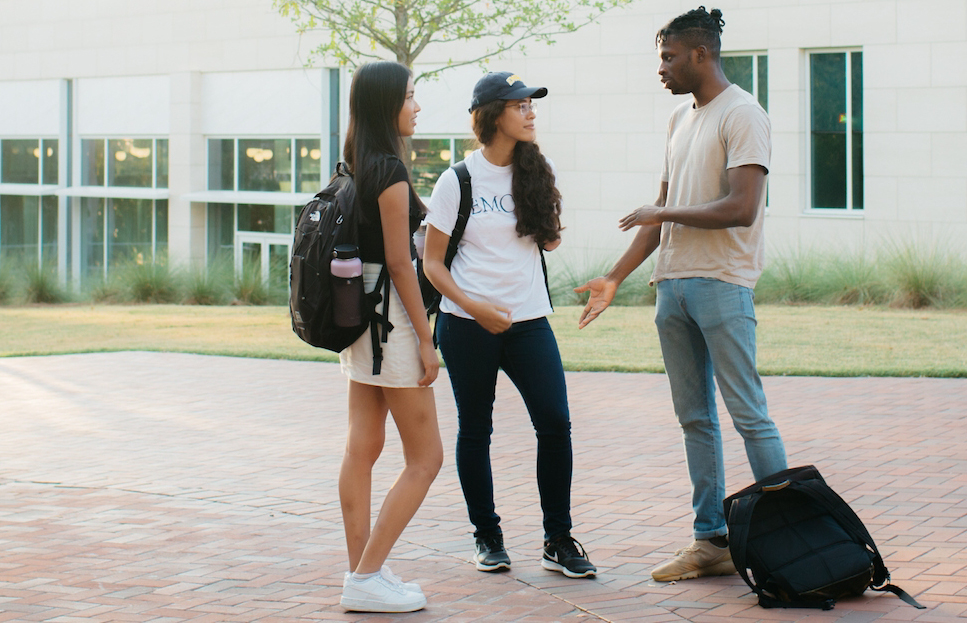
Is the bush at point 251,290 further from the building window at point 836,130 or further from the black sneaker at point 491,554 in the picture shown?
the black sneaker at point 491,554

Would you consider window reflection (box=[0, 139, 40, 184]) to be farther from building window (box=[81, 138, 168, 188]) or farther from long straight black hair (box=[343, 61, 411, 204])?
long straight black hair (box=[343, 61, 411, 204])

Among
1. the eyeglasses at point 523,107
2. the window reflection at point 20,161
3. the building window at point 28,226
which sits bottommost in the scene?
the eyeglasses at point 523,107

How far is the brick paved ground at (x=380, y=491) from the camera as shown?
4184 millimetres

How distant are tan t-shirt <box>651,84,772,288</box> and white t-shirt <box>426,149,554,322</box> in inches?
21.4

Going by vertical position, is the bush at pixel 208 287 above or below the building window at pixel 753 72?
below

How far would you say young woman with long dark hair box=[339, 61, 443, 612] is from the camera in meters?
3.86

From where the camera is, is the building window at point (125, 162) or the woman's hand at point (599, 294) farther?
the building window at point (125, 162)

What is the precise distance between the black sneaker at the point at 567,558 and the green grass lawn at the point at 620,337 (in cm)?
649

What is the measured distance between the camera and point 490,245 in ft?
14.4

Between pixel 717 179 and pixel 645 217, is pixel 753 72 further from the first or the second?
pixel 645 217

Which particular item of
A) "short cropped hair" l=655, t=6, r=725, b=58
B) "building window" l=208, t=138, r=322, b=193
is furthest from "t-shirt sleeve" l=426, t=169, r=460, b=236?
"building window" l=208, t=138, r=322, b=193

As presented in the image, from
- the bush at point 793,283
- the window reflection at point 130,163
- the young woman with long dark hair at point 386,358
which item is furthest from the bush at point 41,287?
the young woman with long dark hair at point 386,358

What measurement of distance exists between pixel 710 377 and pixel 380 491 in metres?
2.28

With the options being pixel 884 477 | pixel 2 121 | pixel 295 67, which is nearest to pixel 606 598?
pixel 884 477
